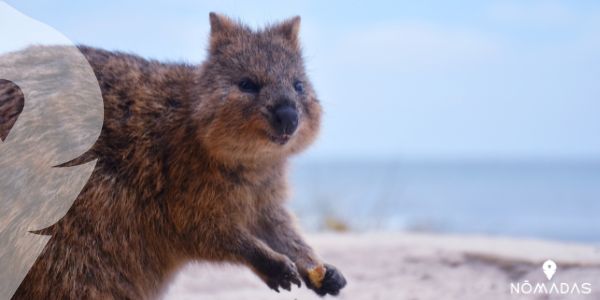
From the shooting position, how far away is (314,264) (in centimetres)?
486

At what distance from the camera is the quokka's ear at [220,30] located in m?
4.90

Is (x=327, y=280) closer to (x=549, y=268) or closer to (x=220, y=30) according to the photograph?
(x=220, y=30)

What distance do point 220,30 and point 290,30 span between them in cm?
46

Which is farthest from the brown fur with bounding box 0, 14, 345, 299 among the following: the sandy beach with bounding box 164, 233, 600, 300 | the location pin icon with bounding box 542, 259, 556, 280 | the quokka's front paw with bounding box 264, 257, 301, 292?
the location pin icon with bounding box 542, 259, 556, 280

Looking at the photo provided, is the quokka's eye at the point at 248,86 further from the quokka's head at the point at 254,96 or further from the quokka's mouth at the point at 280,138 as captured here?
the quokka's mouth at the point at 280,138

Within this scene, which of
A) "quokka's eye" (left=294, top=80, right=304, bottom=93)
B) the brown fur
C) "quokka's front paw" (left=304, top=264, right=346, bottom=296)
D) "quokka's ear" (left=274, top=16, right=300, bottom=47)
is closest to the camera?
the brown fur

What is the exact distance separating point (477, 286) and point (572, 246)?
55.5 inches

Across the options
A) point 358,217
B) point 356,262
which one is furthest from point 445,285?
point 358,217

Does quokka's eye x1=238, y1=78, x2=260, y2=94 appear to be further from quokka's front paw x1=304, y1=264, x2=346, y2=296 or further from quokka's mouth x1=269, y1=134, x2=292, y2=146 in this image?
quokka's front paw x1=304, y1=264, x2=346, y2=296

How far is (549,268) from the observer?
5.51 metres

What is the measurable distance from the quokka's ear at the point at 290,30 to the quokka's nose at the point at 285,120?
2.76ft

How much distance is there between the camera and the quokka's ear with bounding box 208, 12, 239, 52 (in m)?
4.90

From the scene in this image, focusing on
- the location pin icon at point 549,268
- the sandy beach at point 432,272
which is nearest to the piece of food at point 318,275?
the sandy beach at point 432,272

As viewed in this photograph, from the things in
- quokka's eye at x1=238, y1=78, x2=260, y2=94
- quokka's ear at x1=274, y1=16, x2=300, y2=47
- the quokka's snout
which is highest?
quokka's ear at x1=274, y1=16, x2=300, y2=47
